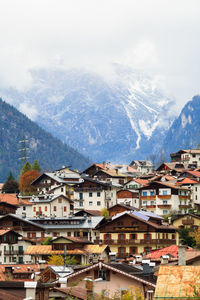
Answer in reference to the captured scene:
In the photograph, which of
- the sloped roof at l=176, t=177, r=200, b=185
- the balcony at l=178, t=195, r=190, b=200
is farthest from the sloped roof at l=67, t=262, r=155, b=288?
the sloped roof at l=176, t=177, r=200, b=185

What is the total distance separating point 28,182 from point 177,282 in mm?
152946

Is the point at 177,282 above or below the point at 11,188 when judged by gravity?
below

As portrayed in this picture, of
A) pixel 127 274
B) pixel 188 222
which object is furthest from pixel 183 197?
pixel 127 274

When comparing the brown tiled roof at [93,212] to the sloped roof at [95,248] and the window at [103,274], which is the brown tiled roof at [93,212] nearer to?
the sloped roof at [95,248]

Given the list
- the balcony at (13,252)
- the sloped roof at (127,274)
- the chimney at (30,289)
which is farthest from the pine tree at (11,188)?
the chimney at (30,289)

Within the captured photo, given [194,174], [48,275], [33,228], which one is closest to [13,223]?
[33,228]

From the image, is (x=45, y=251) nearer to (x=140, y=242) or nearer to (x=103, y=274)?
(x=140, y=242)

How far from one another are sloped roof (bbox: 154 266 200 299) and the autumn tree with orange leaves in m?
139

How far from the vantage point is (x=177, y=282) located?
33.0m

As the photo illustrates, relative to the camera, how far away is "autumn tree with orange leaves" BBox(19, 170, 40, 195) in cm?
17850

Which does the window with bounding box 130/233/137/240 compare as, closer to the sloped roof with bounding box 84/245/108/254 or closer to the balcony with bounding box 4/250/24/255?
the sloped roof with bounding box 84/245/108/254

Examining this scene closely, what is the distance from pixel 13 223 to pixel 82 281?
239ft

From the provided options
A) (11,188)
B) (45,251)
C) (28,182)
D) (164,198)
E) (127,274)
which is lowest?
(127,274)

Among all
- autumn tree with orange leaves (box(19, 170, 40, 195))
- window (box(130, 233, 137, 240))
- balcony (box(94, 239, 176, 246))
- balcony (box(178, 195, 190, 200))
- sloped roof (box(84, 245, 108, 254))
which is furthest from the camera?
autumn tree with orange leaves (box(19, 170, 40, 195))
